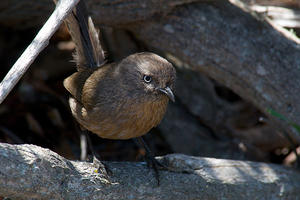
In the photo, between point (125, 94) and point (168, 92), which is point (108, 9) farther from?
point (168, 92)

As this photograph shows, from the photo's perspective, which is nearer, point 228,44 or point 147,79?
point 147,79

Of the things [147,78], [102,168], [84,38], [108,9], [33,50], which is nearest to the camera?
[33,50]

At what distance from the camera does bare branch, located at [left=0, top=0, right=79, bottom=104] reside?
110 inches

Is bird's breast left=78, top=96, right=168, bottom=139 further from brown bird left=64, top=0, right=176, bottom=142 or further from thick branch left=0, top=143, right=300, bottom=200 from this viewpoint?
thick branch left=0, top=143, right=300, bottom=200

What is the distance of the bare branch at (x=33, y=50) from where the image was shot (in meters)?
2.80

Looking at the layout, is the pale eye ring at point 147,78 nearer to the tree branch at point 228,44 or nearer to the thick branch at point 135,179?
the thick branch at point 135,179

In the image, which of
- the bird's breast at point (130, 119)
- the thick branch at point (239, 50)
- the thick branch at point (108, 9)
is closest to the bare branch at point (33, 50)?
the bird's breast at point (130, 119)

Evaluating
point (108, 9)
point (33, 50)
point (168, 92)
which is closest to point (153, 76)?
point (168, 92)

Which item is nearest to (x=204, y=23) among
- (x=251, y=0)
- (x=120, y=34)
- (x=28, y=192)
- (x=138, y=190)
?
(x=251, y=0)

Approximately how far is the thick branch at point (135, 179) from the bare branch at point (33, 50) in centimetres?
43

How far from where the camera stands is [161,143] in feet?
19.0

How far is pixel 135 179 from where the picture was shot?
337 centimetres

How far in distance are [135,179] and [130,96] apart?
27.7 inches

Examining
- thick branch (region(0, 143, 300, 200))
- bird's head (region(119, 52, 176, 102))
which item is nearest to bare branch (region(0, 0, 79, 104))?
thick branch (region(0, 143, 300, 200))
